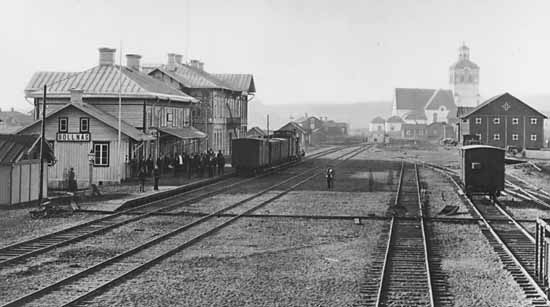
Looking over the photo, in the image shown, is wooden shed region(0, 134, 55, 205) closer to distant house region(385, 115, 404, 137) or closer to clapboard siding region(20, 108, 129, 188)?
clapboard siding region(20, 108, 129, 188)

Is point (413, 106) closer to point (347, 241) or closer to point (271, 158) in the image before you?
point (271, 158)

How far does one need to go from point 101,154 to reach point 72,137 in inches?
60.5

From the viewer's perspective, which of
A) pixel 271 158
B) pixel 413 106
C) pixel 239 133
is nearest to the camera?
pixel 271 158

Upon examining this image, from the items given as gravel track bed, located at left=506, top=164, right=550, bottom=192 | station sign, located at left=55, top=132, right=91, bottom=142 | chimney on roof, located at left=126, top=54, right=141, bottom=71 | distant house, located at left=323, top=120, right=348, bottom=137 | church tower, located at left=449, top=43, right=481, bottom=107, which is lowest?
gravel track bed, located at left=506, top=164, right=550, bottom=192

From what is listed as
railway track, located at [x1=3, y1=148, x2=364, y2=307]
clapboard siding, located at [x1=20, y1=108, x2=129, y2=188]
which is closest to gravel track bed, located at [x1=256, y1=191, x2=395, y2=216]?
railway track, located at [x1=3, y1=148, x2=364, y2=307]

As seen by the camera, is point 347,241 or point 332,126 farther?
point 332,126

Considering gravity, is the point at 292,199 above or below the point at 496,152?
below

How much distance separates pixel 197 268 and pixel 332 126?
4857 inches

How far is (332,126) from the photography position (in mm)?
136000

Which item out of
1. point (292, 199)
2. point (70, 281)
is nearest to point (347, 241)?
point (70, 281)

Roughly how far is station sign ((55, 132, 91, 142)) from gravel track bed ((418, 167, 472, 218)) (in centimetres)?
1573

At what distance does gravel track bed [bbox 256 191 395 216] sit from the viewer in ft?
75.4

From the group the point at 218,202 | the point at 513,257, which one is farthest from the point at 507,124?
the point at 513,257

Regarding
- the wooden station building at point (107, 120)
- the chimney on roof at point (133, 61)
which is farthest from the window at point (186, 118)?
the chimney on roof at point (133, 61)
